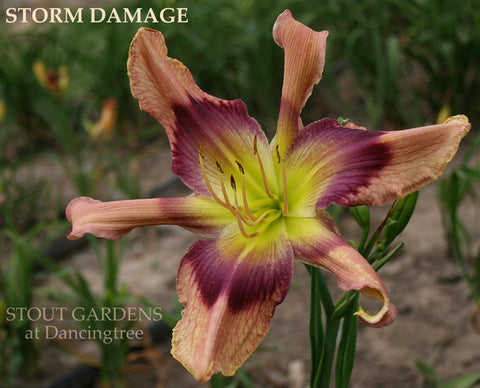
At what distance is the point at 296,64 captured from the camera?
0.64m

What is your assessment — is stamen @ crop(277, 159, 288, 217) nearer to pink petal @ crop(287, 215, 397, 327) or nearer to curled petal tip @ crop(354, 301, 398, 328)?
pink petal @ crop(287, 215, 397, 327)

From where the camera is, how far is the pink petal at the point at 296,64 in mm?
630

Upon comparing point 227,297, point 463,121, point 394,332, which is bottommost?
point 394,332

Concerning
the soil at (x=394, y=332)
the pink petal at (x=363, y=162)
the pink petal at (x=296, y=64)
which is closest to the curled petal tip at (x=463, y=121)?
the pink petal at (x=363, y=162)

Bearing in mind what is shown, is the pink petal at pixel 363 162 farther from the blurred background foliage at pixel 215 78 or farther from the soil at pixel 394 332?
the blurred background foliage at pixel 215 78

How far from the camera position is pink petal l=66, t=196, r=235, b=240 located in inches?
24.8

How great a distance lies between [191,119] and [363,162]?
233mm

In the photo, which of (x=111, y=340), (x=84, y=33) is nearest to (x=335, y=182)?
(x=111, y=340)

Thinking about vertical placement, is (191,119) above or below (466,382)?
above

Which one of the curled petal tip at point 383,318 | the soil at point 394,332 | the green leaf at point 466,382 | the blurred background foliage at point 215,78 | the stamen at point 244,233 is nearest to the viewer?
the curled petal tip at point 383,318

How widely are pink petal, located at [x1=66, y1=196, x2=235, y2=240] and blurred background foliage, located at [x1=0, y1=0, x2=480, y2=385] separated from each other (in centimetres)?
153

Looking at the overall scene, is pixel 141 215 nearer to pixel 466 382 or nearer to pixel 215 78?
pixel 466 382

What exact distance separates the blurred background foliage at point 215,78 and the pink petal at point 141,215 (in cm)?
153

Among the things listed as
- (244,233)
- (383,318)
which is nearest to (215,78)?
(244,233)
